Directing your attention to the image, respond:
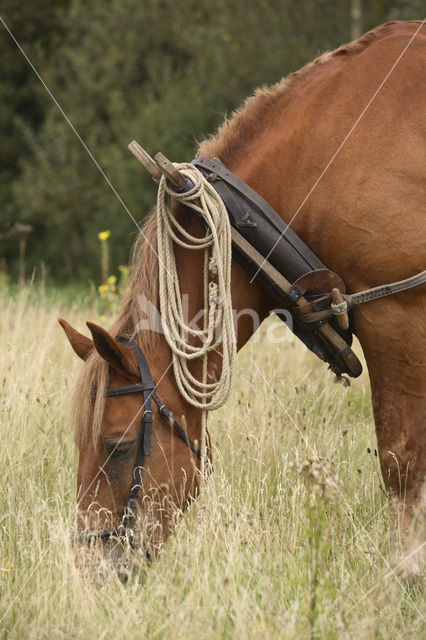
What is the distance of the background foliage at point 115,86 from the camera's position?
43.6 feet

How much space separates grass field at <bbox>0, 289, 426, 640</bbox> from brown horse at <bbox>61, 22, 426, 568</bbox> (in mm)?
196

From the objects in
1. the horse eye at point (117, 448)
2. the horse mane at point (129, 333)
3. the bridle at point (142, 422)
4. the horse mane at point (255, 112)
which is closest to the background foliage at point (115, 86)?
the horse mane at point (255, 112)

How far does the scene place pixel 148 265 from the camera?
2.78 meters

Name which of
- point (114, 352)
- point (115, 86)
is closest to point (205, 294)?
point (114, 352)

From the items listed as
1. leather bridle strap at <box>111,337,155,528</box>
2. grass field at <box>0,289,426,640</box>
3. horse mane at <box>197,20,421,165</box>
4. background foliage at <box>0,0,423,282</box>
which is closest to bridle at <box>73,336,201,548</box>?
leather bridle strap at <box>111,337,155,528</box>

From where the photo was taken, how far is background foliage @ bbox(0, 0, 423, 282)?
13281mm

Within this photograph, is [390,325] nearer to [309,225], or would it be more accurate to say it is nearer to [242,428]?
[309,225]

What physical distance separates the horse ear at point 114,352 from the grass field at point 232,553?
0.58m

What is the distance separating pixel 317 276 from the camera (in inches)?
104

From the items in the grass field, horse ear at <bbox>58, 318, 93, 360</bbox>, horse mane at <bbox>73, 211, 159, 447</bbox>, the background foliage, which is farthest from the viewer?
the background foliage

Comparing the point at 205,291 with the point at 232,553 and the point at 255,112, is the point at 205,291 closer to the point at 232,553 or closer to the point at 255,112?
the point at 255,112

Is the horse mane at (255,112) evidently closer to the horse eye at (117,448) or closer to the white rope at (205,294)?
the white rope at (205,294)

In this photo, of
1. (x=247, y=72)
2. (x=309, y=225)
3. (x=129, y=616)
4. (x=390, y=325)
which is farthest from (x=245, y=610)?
(x=247, y=72)

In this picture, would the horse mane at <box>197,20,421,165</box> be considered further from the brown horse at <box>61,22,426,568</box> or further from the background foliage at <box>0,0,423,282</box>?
the background foliage at <box>0,0,423,282</box>
